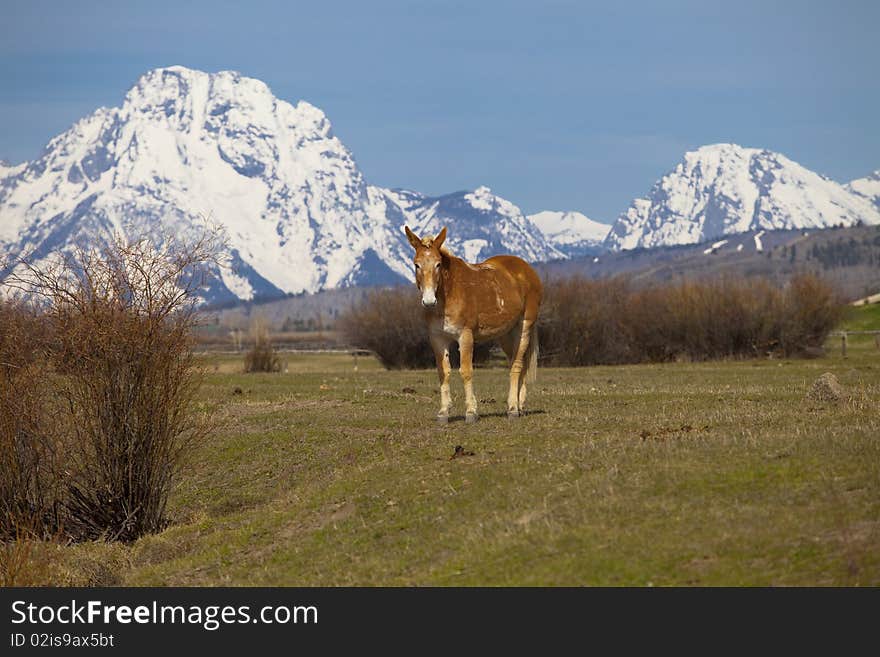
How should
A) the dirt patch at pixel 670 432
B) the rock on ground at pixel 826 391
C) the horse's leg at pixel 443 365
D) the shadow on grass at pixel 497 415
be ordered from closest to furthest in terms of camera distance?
1. the dirt patch at pixel 670 432
2. the horse's leg at pixel 443 365
3. the shadow on grass at pixel 497 415
4. the rock on ground at pixel 826 391

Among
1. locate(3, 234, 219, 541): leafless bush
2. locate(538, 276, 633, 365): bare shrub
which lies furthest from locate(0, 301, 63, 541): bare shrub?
locate(538, 276, 633, 365): bare shrub

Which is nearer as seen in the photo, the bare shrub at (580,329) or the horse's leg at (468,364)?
the horse's leg at (468,364)

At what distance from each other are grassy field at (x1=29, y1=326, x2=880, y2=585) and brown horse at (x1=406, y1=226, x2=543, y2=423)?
1067mm

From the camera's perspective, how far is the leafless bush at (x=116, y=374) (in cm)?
2017

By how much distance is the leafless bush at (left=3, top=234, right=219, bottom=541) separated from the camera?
66.2 feet

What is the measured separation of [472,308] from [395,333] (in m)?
51.7

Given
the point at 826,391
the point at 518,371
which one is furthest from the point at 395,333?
the point at 518,371

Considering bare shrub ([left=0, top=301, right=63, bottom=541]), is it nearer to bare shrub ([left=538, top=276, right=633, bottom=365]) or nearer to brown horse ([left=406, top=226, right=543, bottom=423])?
brown horse ([left=406, top=226, right=543, bottom=423])

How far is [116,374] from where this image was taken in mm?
20609

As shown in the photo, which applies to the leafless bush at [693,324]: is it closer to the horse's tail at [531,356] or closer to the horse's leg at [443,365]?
the horse's tail at [531,356]

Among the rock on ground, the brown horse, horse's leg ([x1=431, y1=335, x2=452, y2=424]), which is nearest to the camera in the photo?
the brown horse

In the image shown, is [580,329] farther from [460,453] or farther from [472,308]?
[460,453]

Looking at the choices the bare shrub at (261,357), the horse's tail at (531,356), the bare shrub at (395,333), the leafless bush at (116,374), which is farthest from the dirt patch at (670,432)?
the bare shrub at (395,333)
